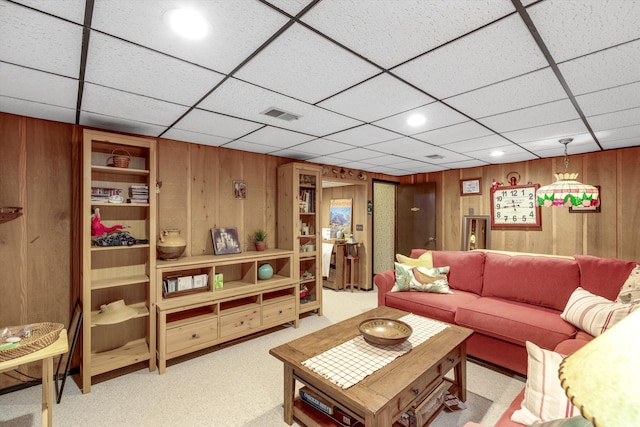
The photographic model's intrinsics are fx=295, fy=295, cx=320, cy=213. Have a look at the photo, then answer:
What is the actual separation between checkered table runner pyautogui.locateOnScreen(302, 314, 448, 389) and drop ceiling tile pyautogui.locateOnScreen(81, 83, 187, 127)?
2103mm

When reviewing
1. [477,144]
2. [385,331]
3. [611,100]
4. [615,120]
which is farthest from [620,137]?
[385,331]

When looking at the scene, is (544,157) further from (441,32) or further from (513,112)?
(441,32)

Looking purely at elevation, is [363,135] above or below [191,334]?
above

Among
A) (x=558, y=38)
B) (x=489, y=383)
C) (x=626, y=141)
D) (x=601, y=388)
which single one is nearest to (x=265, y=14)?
(x=558, y=38)

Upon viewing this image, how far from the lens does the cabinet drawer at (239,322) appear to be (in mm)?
3133

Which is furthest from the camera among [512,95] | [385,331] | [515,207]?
[515,207]

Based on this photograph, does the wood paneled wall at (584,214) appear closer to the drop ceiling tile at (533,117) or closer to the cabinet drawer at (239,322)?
the drop ceiling tile at (533,117)

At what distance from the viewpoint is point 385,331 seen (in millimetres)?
2197

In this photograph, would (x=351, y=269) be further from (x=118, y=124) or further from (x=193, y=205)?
(x=118, y=124)

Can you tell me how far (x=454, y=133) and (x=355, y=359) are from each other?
7.75 ft

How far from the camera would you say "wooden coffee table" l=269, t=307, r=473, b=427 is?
59.7 inches

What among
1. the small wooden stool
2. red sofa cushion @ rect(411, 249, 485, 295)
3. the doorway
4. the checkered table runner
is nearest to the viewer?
the checkered table runner

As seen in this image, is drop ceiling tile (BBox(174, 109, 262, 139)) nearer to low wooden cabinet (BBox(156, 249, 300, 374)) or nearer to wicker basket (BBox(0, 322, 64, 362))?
low wooden cabinet (BBox(156, 249, 300, 374))

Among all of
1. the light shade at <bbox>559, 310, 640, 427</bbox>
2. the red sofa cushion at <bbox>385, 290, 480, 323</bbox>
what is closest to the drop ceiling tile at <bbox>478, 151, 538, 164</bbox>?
the red sofa cushion at <bbox>385, 290, 480, 323</bbox>
